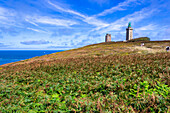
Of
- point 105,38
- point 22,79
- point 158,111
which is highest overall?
point 105,38

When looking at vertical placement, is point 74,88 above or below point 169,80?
below

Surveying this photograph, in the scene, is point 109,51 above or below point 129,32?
below

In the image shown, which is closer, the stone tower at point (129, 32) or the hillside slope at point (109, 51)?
the hillside slope at point (109, 51)

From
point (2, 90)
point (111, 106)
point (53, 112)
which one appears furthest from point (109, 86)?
point (2, 90)

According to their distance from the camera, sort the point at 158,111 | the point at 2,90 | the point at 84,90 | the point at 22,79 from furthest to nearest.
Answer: the point at 22,79, the point at 2,90, the point at 84,90, the point at 158,111

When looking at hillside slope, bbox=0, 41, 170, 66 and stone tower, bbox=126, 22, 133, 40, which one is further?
stone tower, bbox=126, 22, 133, 40

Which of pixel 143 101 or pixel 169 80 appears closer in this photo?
pixel 143 101

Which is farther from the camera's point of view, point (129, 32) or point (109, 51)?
point (129, 32)

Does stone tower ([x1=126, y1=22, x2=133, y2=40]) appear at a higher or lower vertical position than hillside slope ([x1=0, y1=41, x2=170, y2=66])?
higher

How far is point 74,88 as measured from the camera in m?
6.80

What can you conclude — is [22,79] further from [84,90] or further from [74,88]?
[84,90]

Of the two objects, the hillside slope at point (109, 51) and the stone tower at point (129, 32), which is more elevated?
the stone tower at point (129, 32)

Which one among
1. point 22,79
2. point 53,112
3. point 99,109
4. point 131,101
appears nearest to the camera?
point 99,109

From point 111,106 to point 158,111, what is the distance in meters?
1.44
